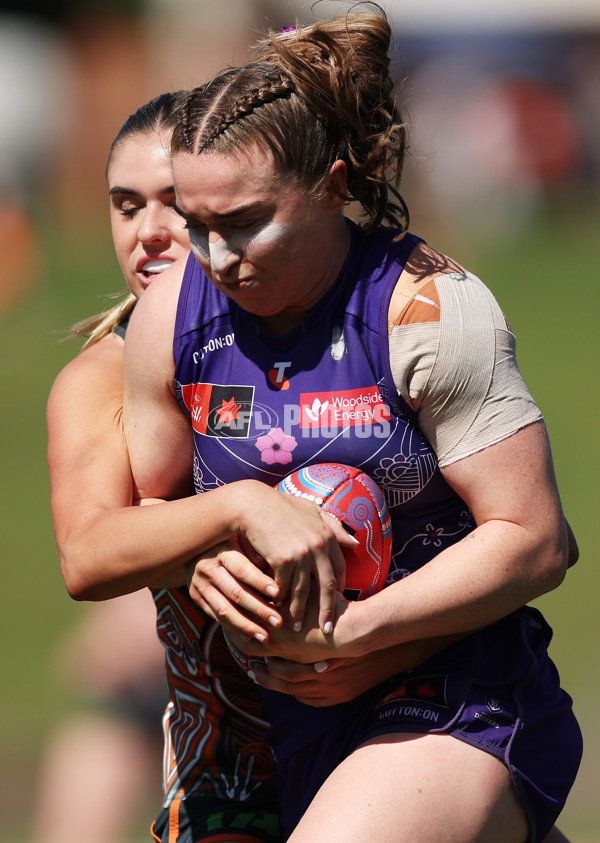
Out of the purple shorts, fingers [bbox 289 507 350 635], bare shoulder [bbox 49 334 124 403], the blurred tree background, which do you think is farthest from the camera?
the blurred tree background

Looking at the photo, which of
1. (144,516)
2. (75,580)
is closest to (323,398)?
(144,516)

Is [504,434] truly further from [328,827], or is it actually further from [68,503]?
[68,503]

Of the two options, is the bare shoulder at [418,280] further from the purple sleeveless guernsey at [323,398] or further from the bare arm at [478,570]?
the bare arm at [478,570]

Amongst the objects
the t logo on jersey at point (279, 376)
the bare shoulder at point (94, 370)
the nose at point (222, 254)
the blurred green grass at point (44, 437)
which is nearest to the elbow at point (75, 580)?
the bare shoulder at point (94, 370)

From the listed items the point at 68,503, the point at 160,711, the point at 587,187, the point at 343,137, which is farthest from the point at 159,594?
the point at 587,187

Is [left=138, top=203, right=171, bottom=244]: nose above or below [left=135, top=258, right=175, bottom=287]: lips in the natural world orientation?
above

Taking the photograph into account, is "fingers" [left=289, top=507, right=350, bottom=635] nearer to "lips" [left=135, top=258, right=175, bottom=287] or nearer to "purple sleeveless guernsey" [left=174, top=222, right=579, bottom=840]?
"purple sleeveless guernsey" [left=174, top=222, right=579, bottom=840]

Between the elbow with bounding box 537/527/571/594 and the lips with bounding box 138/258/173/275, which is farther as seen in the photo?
the lips with bounding box 138/258/173/275

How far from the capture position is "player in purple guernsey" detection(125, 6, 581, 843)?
2.34 metres

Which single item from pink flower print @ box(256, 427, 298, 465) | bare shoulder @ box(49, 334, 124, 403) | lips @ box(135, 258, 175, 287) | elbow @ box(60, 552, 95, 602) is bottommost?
elbow @ box(60, 552, 95, 602)

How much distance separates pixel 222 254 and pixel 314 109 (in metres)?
0.36

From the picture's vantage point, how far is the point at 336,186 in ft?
8.14

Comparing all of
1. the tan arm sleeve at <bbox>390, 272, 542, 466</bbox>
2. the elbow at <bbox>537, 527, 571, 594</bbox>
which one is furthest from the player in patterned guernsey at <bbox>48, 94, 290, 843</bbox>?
the elbow at <bbox>537, 527, 571, 594</bbox>

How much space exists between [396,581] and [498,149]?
862 inches
